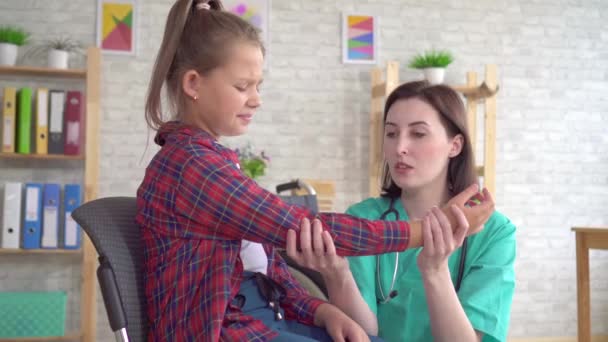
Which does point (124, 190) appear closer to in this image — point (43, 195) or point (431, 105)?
point (43, 195)

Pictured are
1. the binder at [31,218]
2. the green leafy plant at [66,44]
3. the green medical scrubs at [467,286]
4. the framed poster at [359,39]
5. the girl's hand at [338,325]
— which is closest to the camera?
the girl's hand at [338,325]

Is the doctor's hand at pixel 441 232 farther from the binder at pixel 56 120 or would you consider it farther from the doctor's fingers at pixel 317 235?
the binder at pixel 56 120

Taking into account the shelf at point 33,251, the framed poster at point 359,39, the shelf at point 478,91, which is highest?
the framed poster at point 359,39

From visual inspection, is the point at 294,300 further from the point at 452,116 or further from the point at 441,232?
the point at 452,116

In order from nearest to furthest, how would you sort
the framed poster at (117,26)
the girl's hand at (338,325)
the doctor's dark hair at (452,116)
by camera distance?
the girl's hand at (338,325) → the doctor's dark hair at (452,116) → the framed poster at (117,26)

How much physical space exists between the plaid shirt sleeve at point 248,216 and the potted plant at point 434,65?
11.2ft

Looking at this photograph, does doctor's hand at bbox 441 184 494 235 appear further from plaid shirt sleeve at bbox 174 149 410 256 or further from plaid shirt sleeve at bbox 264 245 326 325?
plaid shirt sleeve at bbox 264 245 326 325

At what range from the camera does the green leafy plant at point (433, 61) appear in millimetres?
4414

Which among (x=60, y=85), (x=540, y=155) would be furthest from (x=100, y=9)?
(x=540, y=155)

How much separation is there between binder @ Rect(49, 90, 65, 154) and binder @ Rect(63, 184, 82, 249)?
0.23 meters

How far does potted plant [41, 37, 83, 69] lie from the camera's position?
4105mm

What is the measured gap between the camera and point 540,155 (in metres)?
4.90

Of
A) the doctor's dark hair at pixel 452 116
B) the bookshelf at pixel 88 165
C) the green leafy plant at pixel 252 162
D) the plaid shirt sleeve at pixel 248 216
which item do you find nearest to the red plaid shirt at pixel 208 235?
the plaid shirt sleeve at pixel 248 216

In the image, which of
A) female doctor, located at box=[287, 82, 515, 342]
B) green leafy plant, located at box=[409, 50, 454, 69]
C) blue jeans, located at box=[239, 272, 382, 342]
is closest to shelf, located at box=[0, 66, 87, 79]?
green leafy plant, located at box=[409, 50, 454, 69]
